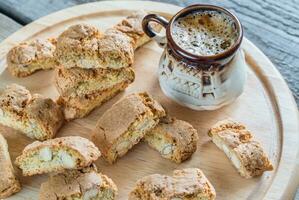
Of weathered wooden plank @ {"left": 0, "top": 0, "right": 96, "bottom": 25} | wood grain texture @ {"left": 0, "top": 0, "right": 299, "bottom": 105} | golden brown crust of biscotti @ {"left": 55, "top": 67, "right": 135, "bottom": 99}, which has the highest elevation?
golden brown crust of biscotti @ {"left": 55, "top": 67, "right": 135, "bottom": 99}

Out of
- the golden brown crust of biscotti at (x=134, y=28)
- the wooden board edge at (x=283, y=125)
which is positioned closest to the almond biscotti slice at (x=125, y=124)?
the golden brown crust of biscotti at (x=134, y=28)

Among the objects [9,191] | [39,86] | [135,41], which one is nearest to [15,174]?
[9,191]

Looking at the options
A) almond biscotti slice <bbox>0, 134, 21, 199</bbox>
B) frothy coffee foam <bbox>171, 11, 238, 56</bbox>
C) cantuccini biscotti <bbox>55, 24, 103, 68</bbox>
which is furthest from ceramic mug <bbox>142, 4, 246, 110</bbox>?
almond biscotti slice <bbox>0, 134, 21, 199</bbox>

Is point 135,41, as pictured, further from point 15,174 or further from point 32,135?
point 15,174

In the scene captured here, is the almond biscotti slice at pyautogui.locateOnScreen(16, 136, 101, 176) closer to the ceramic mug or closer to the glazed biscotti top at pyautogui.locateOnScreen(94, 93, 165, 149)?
the glazed biscotti top at pyautogui.locateOnScreen(94, 93, 165, 149)

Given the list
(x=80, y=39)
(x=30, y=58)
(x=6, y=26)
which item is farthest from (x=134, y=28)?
(x=6, y=26)

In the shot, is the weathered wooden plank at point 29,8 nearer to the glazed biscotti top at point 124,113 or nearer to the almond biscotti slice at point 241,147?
the glazed biscotti top at point 124,113
